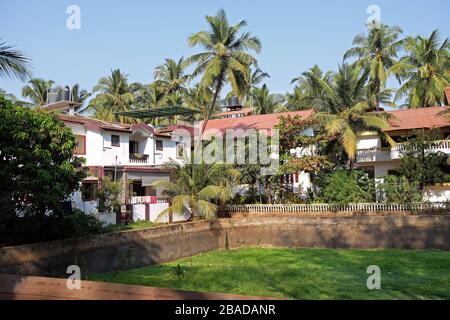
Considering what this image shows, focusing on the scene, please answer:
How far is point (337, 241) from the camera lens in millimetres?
21797

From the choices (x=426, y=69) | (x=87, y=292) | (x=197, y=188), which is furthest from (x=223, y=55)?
(x=87, y=292)

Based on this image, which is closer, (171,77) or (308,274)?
(308,274)

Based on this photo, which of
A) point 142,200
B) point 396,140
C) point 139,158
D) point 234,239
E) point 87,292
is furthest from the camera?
point 396,140

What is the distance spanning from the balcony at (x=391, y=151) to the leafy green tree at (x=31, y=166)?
19.0 metres

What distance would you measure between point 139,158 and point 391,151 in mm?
16379

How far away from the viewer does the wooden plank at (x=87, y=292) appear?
5887mm

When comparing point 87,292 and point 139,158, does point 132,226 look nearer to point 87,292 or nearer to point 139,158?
point 139,158

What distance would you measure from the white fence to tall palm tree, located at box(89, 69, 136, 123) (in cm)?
2125

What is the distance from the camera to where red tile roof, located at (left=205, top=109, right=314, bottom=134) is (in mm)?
31844

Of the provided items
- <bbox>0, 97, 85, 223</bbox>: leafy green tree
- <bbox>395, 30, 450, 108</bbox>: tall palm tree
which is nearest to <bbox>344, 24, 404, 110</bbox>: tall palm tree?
<bbox>395, 30, 450, 108</bbox>: tall palm tree

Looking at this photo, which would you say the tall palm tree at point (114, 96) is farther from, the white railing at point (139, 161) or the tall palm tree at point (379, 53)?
the tall palm tree at point (379, 53)

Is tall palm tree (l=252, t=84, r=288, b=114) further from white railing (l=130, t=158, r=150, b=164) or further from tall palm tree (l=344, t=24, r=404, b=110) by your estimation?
white railing (l=130, t=158, r=150, b=164)

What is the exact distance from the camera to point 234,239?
23422mm
